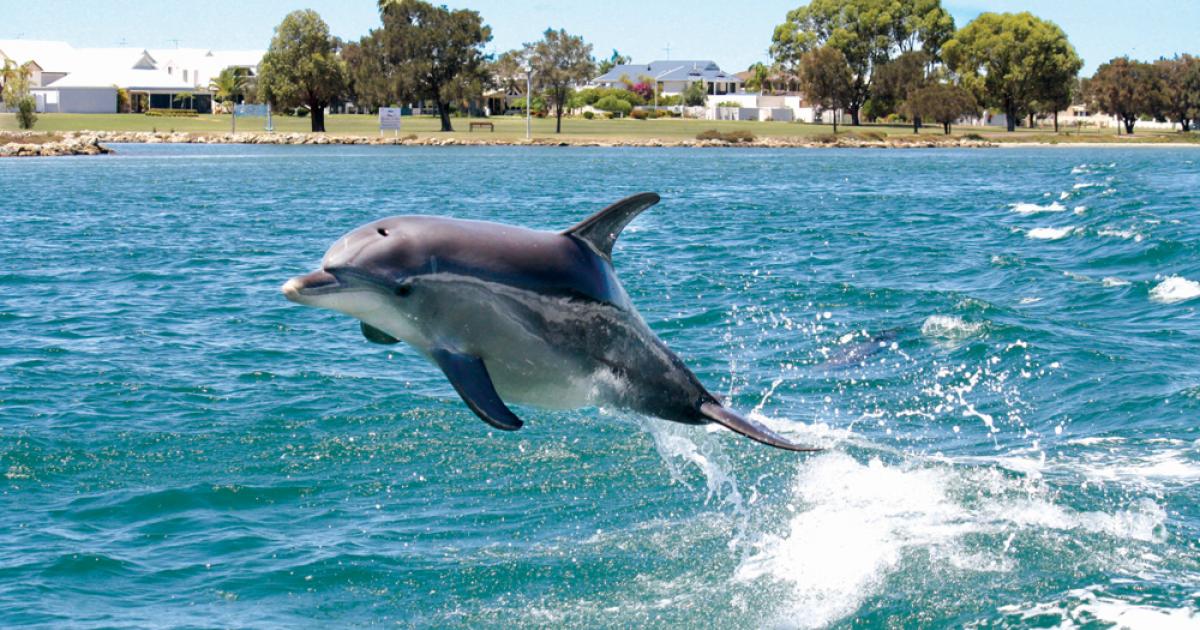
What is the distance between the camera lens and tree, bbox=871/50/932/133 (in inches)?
5541

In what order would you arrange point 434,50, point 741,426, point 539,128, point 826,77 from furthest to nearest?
point 826,77 < point 539,128 < point 434,50 < point 741,426

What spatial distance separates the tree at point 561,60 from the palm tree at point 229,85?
117 feet

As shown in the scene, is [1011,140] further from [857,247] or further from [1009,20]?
[857,247]

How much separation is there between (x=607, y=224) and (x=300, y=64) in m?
110

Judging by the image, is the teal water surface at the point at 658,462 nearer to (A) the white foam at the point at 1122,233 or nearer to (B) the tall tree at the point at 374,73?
(A) the white foam at the point at 1122,233

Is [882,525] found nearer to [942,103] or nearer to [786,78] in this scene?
[942,103]

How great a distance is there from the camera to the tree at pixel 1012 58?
136 meters

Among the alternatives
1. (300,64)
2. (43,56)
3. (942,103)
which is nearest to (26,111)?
(300,64)

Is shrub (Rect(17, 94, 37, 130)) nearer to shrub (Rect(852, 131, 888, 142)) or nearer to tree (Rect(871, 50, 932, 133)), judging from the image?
shrub (Rect(852, 131, 888, 142))

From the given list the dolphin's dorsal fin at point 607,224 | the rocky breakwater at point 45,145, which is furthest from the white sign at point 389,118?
the dolphin's dorsal fin at point 607,224

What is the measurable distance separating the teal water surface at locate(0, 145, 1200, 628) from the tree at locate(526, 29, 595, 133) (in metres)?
105

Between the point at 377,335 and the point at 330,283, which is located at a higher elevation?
the point at 330,283

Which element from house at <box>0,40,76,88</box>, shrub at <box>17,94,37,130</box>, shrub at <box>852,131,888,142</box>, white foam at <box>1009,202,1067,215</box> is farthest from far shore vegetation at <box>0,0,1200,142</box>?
white foam at <box>1009,202,1067,215</box>

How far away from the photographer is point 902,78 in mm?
143500
